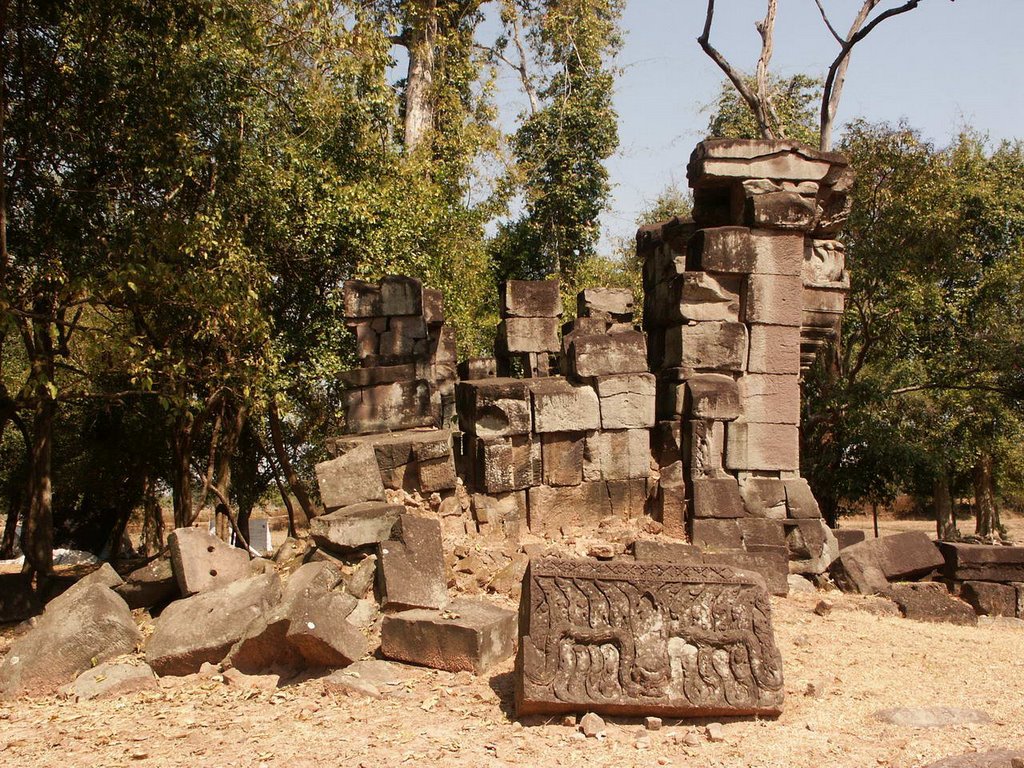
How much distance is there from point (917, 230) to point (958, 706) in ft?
38.1

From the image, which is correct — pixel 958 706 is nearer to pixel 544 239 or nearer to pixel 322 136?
pixel 322 136

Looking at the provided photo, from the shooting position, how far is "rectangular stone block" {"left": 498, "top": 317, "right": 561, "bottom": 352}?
910 centimetres

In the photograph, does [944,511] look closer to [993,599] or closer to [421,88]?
[993,599]

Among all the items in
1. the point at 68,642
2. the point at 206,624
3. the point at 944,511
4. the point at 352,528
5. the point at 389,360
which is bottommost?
the point at 944,511

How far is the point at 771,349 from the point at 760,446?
0.90 metres

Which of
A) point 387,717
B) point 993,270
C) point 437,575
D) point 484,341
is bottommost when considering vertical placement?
point 387,717

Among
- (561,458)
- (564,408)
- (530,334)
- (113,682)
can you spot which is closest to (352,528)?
(113,682)

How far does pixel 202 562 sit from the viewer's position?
686 centimetres

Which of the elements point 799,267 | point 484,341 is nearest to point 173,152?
point 799,267

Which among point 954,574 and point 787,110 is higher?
point 787,110

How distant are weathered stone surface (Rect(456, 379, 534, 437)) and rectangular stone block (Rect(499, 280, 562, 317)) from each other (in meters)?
1.17

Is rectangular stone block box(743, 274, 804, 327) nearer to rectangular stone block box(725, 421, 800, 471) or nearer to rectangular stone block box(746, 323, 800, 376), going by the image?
rectangular stone block box(746, 323, 800, 376)

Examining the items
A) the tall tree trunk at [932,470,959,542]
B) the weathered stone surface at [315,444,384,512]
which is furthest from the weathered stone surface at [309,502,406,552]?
the tall tree trunk at [932,470,959,542]

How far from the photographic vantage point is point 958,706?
5.21 m
